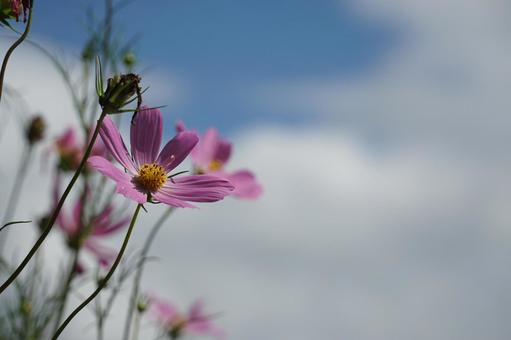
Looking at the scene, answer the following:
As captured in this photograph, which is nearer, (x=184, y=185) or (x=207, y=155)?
(x=184, y=185)

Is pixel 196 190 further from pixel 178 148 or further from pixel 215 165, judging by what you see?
pixel 215 165

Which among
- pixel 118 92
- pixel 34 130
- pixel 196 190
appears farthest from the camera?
pixel 34 130

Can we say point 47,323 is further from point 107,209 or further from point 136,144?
point 136,144

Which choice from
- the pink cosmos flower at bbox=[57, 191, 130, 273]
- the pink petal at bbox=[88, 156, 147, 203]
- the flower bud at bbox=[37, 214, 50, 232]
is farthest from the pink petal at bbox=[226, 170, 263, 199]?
the pink petal at bbox=[88, 156, 147, 203]

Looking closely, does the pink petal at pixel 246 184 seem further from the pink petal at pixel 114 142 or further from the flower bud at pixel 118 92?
the flower bud at pixel 118 92

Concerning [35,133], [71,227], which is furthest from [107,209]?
[35,133]

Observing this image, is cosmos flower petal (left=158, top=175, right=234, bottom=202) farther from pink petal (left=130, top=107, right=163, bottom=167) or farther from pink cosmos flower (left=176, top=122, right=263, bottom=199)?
pink cosmos flower (left=176, top=122, right=263, bottom=199)

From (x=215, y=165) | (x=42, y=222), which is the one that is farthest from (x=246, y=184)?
(x=42, y=222)
